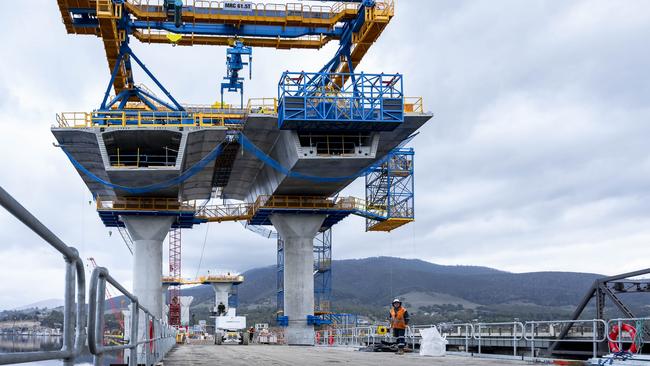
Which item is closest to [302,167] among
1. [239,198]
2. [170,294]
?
[239,198]

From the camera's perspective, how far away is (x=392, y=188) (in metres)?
60.6

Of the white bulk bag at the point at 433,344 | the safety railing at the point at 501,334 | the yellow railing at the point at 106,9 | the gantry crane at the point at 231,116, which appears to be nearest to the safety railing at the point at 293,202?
the gantry crane at the point at 231,116

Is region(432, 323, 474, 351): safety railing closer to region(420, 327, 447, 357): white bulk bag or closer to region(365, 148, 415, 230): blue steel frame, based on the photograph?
region(420, 327, 447, 357): white bulk bag

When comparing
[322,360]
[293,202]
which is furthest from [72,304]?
[293,202]

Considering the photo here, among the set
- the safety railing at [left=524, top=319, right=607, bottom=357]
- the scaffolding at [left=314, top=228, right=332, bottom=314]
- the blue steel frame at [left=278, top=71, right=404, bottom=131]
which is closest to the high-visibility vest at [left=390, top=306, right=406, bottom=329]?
the safety railing at [left=524, top=319, right=607, bottom=357]

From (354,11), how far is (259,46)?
23.6 ft

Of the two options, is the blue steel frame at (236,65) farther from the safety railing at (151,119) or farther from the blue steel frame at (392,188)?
the blue steel frame at (392,188)

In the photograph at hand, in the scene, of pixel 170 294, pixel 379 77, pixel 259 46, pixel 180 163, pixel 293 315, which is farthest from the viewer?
pixel 170 294

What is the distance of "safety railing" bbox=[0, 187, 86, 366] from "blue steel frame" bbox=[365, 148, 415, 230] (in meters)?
55.2

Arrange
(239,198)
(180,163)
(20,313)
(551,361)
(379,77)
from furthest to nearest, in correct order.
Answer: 1. (239,198)
2. (180,163)
3. (379,77)
4. (551,361)
5. (20,313)

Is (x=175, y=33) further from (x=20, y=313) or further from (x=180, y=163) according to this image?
(x=20, y=313)

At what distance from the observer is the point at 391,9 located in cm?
4253

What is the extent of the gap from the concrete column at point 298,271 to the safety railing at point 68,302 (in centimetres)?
5090

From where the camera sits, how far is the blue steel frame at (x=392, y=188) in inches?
2367
